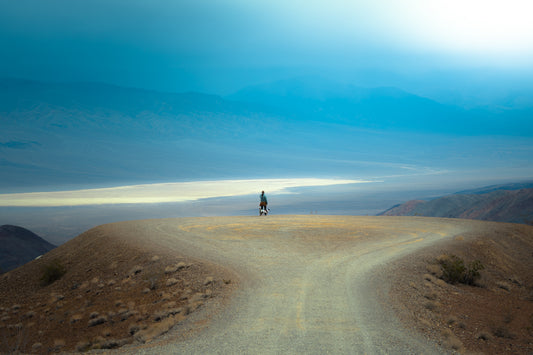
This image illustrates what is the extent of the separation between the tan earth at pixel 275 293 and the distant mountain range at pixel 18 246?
212ft

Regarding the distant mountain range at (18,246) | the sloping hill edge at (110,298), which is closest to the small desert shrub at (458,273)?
the sloping hill edge at (110,298)

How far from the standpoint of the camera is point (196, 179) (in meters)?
179

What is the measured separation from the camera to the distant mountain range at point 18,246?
268 feet

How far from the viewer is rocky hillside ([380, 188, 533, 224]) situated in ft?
280

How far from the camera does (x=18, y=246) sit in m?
89.1

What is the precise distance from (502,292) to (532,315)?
11.4 ft

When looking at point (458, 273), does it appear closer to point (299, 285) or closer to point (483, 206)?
point (299, 285)

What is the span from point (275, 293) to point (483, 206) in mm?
104008

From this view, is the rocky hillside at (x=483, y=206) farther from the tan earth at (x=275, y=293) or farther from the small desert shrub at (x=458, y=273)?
the small desert shrub at (x=458, y=273)

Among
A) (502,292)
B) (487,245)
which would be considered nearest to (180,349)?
(502,292)

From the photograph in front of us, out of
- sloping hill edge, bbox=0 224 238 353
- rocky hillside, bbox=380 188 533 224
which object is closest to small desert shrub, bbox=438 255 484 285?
sloping hill edge, bbox=0 224 238 353

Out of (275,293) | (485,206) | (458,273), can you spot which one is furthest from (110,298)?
(485,206)

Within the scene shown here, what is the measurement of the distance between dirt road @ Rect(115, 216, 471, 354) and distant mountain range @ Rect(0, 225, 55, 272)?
6632cm

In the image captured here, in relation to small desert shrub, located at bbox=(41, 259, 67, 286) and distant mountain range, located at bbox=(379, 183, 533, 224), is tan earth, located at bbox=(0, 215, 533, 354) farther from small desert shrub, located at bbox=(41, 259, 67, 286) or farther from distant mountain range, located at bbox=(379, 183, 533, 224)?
distant mountain range, located at bbox=(379, 183, 533, 224)
